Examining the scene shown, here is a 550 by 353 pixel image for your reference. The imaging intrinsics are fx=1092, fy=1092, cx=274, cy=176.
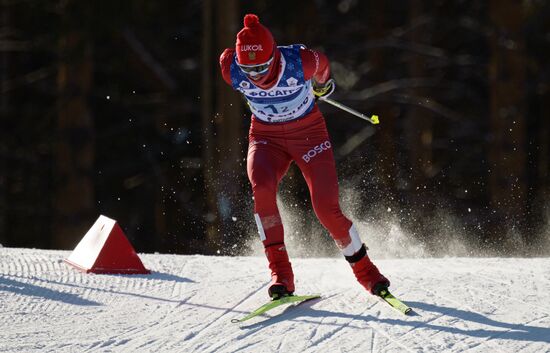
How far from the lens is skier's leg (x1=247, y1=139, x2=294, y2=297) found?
22.6 ft

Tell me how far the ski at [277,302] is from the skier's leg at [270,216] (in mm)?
71

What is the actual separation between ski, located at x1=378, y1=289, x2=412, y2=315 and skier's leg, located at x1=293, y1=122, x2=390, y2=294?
42 mm

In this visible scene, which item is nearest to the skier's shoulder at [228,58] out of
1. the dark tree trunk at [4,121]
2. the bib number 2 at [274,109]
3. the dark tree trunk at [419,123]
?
the bib number 2 at [274,109]

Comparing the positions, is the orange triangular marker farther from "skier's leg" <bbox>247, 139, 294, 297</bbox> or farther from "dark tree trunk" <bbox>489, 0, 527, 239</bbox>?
"dark tree trunk" <bbox>489, 0, 527, 239</bbox>

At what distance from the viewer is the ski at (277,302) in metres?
6.45

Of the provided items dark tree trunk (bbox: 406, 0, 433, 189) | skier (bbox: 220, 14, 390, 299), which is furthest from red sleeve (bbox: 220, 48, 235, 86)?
dark tree trunk (bbox: 406, 0, 433, 189)

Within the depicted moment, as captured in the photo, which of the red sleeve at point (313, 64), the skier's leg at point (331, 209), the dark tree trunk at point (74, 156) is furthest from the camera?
the dark tree trunk at point (74, 156)

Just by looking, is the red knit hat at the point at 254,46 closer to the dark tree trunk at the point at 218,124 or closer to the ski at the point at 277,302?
the ski at the point at 277,302

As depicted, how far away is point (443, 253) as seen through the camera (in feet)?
36.6

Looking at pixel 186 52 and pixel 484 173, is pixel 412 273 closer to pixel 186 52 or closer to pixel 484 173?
pixel 484 173

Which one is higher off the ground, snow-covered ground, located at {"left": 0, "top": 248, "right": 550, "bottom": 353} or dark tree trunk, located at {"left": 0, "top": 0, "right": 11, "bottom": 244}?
dark tree trunk, located at {"left": 0, "top": 0, "right": 11, "bottom": 244}

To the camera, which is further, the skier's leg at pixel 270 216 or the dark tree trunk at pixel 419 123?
the dark tree trunk at pixel 419 123

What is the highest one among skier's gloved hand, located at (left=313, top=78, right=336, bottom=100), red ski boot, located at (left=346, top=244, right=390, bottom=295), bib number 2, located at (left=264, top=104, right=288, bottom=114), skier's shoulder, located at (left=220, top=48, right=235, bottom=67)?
skier's shoulder, located at (left=220, top=48, right=235, bottom=67)

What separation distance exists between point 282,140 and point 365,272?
1012 mm
